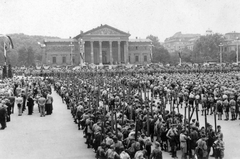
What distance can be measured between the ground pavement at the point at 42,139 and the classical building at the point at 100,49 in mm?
64340

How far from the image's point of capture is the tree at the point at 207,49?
99688 mm

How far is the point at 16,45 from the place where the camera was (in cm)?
12238

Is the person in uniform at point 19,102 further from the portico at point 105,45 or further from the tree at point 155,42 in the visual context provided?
the tree at point 155,42

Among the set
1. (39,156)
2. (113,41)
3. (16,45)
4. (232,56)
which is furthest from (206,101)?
(16,45)

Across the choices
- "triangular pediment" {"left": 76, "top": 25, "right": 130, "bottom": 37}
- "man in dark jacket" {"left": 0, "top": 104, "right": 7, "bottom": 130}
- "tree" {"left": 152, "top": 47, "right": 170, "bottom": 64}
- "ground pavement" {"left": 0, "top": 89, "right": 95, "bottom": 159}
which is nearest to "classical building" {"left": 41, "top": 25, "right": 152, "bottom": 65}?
"triangular pediment" {"left": 76, "top": 25, "right": 130, "bottom": 37}

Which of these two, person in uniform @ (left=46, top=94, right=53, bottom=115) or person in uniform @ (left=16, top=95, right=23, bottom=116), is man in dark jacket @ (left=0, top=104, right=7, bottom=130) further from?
person in uniform @ (left=46, top=94, right=53, bottom=115)

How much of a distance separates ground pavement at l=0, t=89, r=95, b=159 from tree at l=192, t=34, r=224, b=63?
84010mm

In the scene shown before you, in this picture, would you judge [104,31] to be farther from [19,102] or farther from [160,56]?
[19,102]

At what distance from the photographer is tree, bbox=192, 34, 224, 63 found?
99.7 m

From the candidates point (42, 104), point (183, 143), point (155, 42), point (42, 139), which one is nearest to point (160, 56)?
point (155, 42)

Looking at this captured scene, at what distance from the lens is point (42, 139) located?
52.9 feet

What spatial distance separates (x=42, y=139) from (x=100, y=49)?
71.2m

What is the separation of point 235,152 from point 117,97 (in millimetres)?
9597

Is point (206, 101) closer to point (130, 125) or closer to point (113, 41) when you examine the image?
point (130, 125)
